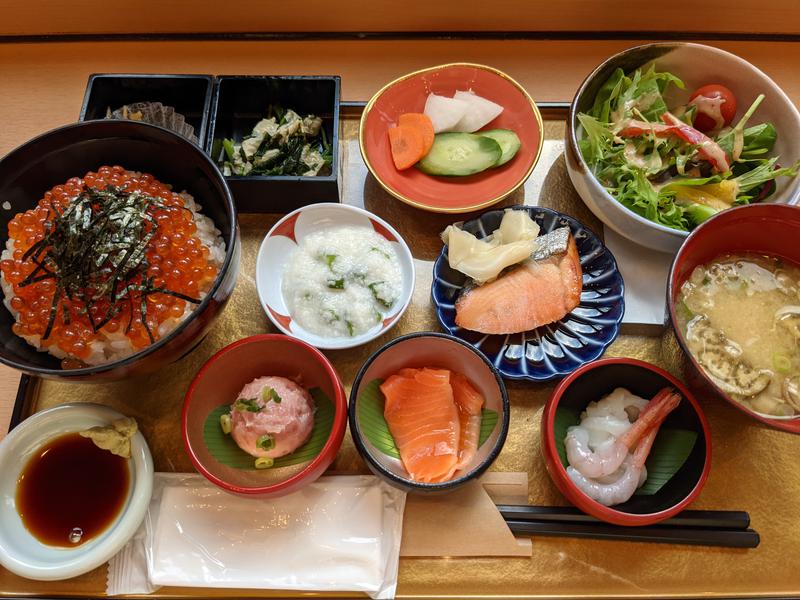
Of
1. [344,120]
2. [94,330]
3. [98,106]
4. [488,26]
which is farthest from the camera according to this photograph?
[488,26]

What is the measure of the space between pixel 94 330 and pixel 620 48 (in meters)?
1.91

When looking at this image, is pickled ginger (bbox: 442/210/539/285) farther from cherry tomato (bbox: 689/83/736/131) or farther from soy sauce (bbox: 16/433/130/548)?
soy sauce (bbox: 16/433/130/548)

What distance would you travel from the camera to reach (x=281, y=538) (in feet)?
4.96

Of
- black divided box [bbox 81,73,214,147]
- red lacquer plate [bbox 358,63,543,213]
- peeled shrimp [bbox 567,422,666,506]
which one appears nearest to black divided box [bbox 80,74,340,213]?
black divided box [bbox 81,73,214,147]

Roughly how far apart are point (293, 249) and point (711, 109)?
1.33m

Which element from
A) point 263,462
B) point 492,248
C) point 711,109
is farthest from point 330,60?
point 263,462

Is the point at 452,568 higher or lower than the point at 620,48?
lower

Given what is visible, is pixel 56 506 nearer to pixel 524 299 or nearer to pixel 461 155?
pixel 524 299

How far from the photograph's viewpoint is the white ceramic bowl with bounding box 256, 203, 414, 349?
169 centimetres

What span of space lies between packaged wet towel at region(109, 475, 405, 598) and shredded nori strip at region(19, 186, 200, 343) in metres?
0.46

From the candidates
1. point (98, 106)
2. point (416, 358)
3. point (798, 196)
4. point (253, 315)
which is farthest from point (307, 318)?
point (798, 196)

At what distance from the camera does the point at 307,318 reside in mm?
1732

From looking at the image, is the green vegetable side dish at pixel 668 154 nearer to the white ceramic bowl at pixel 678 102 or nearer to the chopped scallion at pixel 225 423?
the white ceramic bowl at pixel 678 102

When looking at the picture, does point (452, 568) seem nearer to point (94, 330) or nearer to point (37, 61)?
point (94, 330)
